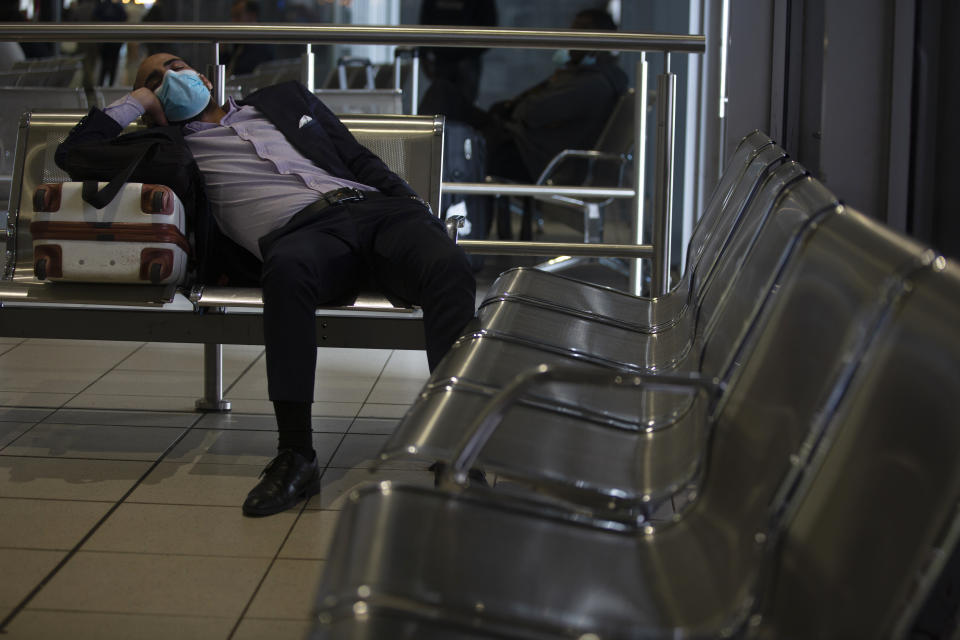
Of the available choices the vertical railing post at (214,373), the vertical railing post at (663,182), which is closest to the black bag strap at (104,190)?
the vertical railing post at (214,373)

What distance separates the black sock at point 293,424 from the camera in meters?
2.26

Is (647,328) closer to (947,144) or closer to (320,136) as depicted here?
(947,144)

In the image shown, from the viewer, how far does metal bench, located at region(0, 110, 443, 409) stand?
2424mm

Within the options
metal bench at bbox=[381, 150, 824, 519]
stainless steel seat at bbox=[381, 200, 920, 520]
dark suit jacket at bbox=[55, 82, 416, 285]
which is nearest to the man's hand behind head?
dark suit jacket at bbox=[55, 82, 416, 285]

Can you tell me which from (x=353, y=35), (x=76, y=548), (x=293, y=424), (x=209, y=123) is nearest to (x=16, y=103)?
(x=209, y=123)

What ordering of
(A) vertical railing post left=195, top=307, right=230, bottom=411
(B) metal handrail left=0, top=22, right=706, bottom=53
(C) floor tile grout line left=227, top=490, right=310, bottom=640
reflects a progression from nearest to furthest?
(C) floor tile grout line left=227, top=490, right=310, bottom=640 → (B) metal handrail left=0, top=22, right=706, bottom=53 → (A) vertical railing post left=195, top=307, right=230, bottom=411

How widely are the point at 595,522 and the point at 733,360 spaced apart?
1.09 feet

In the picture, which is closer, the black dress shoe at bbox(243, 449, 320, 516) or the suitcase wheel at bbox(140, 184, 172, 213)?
the black dress shoe at bbox(243, 449, 320, 516)

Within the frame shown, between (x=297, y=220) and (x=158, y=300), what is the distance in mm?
369

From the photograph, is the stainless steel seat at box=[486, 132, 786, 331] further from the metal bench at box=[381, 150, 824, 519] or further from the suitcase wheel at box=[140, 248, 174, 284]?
the suitcase wheel at box=[140, 248, 174, 284]

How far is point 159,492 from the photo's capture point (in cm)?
A: 234

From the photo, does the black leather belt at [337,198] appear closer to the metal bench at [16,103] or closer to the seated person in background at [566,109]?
the metal bench at [16,103]

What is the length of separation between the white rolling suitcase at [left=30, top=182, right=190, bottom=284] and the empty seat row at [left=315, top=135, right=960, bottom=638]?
100 cm

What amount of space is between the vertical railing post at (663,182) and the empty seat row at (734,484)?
47.4 inches
